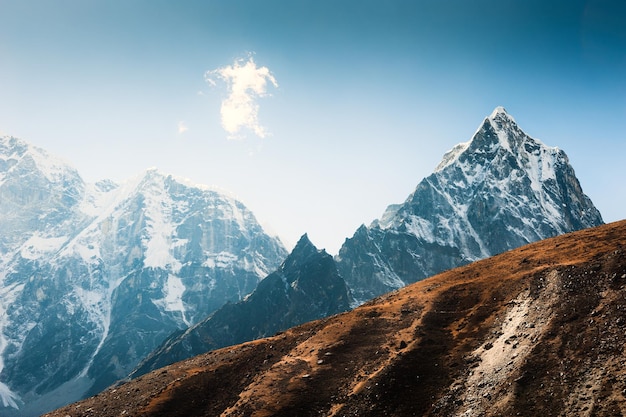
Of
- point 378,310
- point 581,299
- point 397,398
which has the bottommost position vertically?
point 397,398

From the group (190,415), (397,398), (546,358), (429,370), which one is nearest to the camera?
(546,358)

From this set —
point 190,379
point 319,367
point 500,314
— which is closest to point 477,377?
point 500,314

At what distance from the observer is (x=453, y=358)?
56.5 metres

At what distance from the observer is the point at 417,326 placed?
221 ft

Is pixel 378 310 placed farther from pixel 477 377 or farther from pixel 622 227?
pixel 622 227

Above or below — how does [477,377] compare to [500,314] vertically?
below

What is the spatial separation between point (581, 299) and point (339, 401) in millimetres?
31223

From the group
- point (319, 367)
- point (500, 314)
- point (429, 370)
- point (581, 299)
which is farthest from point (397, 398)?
point (581, 299)

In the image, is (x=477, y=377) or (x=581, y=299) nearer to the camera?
(x=477, y=377)

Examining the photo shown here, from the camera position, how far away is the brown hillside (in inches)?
1777

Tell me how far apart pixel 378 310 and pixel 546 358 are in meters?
33.5

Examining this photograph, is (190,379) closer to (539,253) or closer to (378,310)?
(378,310)

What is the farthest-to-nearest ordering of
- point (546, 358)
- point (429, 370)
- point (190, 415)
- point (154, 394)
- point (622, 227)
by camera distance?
point (622, 227) < point (154, 394) < point (190, 415) < point (429, 370) < point (546, 358)

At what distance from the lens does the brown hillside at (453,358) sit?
45.1m
